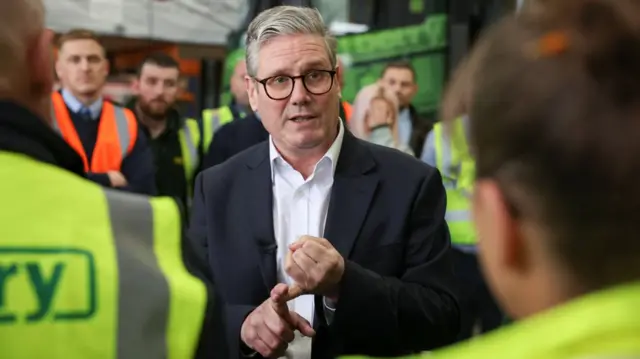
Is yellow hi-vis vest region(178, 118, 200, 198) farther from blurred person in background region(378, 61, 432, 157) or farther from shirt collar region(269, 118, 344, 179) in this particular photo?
shirt collar region(269, 118, 344, 179)

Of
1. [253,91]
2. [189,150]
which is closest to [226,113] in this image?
[189,150]

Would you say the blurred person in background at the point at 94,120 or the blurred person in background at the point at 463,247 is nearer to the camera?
the blurred person in background at the point at 94,120

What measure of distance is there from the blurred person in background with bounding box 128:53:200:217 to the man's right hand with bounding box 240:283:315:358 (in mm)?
2236

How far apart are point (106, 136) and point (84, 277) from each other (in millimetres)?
2410

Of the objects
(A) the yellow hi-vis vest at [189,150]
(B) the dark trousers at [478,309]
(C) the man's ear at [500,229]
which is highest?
(C) the man's ear at [500,229]

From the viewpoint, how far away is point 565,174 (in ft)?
2.34

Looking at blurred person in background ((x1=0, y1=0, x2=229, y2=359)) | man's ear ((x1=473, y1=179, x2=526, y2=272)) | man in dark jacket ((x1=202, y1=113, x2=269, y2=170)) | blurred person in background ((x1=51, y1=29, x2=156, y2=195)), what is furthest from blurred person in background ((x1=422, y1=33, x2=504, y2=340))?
man's ear ((x1=473, y1=179, x2=526, y2=272))

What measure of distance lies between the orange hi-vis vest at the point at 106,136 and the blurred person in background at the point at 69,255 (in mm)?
2198

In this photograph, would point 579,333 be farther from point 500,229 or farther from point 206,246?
point 206,246

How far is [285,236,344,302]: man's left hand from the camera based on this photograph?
149cm

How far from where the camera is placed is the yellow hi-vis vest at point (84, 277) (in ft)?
3.00

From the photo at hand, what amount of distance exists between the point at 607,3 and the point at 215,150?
2630mm

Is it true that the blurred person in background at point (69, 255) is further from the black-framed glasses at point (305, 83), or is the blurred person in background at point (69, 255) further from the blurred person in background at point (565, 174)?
the black-framed glasses at point (305, 83)

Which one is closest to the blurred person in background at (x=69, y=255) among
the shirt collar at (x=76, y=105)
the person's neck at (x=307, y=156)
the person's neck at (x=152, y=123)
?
the person's neck at (x=307, y=156)
